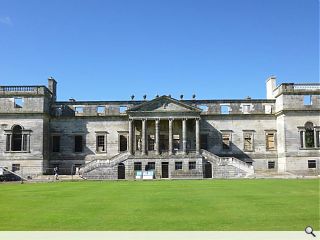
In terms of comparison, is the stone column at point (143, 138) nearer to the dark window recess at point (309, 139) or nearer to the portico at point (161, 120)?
the portico at point (161, 120)

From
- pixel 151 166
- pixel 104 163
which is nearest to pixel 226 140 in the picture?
pixel 151 166

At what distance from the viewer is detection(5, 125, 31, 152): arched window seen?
175ft

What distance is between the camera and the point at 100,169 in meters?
50.7

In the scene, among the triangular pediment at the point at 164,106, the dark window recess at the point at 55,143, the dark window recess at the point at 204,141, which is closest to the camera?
the triangular pediment at the point at 164,106

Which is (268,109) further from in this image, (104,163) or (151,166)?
(104,163)

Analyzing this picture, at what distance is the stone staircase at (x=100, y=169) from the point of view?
164ft

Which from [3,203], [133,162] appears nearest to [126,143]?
[133,162]

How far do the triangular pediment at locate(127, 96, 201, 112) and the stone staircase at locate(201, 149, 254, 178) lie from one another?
723 cm

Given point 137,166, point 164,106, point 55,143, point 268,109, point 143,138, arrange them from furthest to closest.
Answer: point 268,109 < point 55,143 < point 164,106 < point 143,138 < point 137,166

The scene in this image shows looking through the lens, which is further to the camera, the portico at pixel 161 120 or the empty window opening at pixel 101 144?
the empty window opening at pixel 101 144

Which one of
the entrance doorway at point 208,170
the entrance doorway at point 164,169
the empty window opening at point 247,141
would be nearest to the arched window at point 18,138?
the entrance doorway at point 164,169

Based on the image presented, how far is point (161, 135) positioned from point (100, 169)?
1041 centimetres

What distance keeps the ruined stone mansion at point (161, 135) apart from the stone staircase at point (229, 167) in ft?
0.38

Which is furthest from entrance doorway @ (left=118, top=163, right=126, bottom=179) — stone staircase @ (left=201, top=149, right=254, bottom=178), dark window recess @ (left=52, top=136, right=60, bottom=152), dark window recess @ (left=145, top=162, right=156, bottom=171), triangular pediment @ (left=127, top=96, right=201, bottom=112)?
stone staircase @ (left=201, top=149, right=254, bottom=178)
